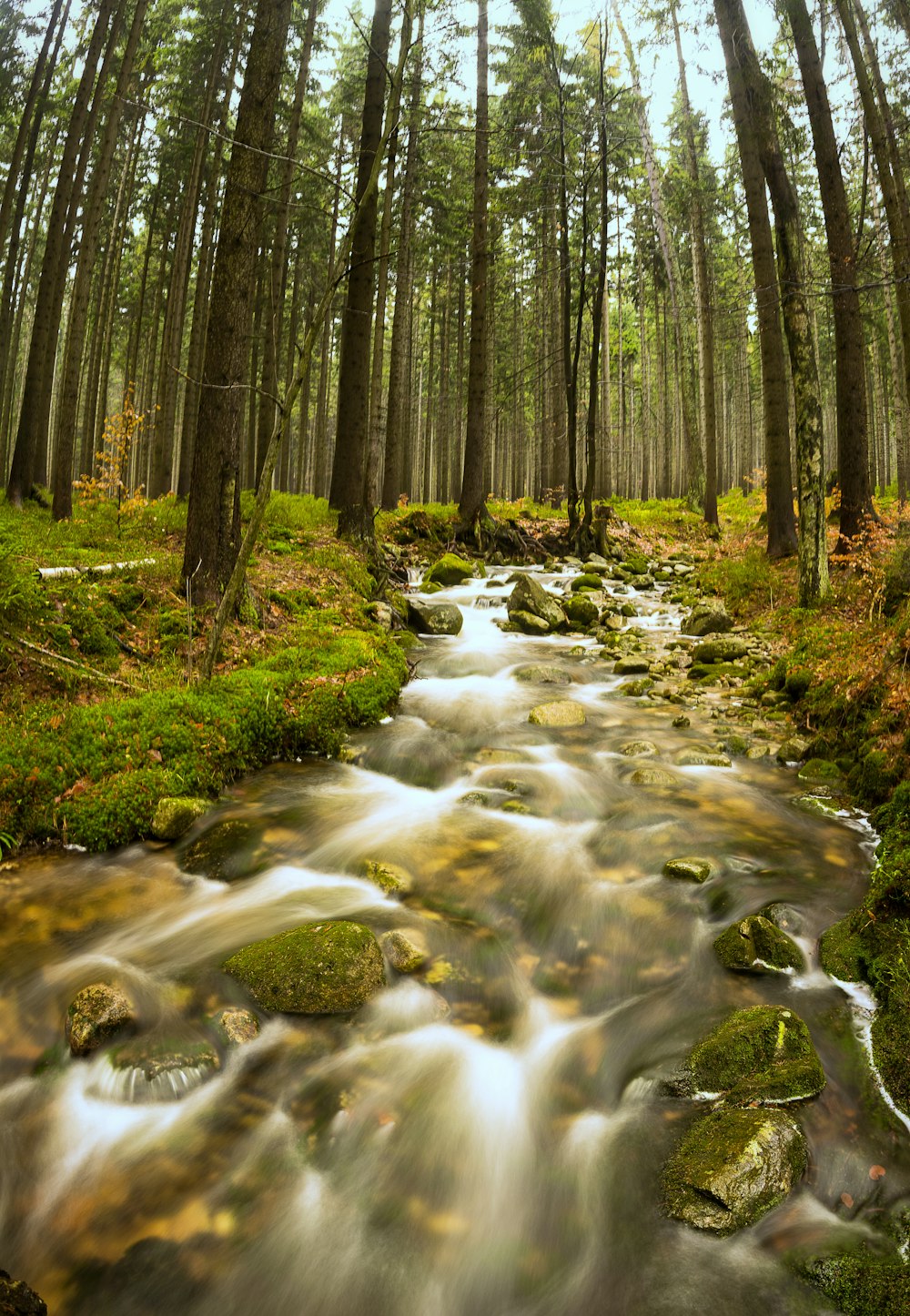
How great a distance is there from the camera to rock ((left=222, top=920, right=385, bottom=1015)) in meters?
3.40

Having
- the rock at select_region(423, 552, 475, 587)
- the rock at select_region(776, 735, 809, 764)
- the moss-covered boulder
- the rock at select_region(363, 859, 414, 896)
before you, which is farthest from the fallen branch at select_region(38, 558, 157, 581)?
the rock at select_region(776, 735, 809, 764)

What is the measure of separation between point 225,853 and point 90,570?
4443mm

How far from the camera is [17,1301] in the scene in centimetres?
189

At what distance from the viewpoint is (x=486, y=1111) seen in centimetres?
306

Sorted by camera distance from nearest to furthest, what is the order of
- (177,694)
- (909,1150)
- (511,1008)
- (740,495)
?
(909,1150)
(511,1008)
(177,694)
(740,495)

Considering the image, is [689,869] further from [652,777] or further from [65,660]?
[65,660]

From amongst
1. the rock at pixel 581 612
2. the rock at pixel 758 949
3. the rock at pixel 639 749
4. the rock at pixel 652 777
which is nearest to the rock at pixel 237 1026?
the rock at pixel 758 949

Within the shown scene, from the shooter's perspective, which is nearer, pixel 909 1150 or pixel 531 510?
pixel 909 1150

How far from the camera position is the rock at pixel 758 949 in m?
3.58

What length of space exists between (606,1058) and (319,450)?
28.7 metres

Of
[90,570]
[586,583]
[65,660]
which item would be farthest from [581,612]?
[65,660]

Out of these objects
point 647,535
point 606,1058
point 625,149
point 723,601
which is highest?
point 625,149

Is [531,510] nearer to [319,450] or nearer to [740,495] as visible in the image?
[319,450]

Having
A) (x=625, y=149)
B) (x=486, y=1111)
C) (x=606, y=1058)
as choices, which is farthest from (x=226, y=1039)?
(x=625, y=149)
